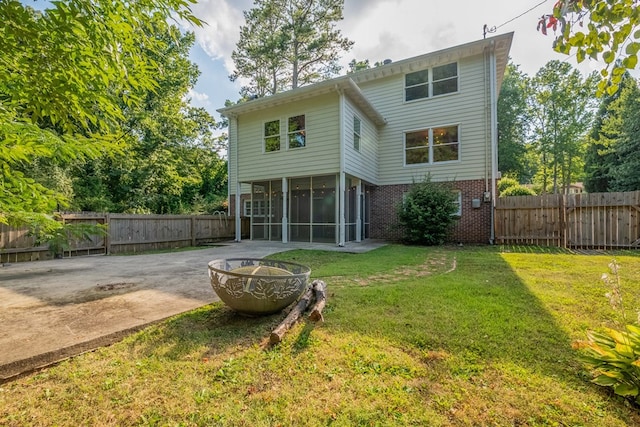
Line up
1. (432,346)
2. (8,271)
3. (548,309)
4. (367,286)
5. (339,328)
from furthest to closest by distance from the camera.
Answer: (8,271)
(367,286)
(548,309)
(339,328)
(432,346)

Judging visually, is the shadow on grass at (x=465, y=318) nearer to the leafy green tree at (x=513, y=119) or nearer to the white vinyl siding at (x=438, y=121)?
the white vinyl siding at (x=438, y=121)

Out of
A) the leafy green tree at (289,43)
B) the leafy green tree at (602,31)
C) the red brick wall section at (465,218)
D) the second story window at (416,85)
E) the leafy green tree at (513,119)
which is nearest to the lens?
the leafy green tree at (602,31)

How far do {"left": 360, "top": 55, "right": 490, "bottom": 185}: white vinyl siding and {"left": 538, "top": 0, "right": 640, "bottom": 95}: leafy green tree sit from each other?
10.8 metres

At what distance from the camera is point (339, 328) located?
329 cm

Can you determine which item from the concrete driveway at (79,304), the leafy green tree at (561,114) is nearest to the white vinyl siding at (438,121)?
the concrete driveway at (79,304)

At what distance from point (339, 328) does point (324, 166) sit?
321 inches

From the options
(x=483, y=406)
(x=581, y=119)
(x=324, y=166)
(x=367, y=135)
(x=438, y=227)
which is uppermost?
(x=581, y=119)

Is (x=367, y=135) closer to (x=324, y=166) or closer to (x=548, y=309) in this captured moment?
(x=324, y=166)

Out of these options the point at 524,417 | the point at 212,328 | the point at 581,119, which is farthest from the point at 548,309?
the point at 581,119

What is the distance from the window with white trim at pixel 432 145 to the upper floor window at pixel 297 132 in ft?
15.7

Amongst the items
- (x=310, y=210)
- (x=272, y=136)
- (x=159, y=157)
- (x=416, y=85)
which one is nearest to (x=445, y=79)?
(x=416, y=85)

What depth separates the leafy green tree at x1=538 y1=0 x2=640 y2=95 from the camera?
158 cm

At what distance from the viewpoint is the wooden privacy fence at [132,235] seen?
791 centimetres

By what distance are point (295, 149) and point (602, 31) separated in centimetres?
1033
